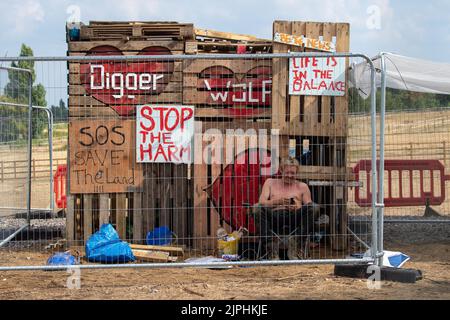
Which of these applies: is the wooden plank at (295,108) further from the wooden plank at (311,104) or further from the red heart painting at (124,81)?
the red heart painting at (124,81)

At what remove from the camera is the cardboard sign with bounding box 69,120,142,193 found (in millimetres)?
8945

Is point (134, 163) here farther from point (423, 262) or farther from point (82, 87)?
point (423, 262)

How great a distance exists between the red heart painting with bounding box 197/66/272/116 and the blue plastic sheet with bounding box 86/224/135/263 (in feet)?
7.71

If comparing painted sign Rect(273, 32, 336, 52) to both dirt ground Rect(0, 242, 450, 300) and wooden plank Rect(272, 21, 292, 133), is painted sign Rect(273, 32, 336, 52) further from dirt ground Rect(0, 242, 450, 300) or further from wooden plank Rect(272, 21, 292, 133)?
dirt ground Rect(0, 242, 450, 300)

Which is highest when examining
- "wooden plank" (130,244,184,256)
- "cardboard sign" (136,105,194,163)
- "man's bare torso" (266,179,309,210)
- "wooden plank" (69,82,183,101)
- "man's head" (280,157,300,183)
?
"wooden plank" (69,82,183,101)

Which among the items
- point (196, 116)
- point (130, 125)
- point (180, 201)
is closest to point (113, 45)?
point (130, 125)

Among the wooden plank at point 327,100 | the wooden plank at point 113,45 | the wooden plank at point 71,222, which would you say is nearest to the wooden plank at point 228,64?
the wooden plank at point 113,45

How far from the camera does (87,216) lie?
926cm

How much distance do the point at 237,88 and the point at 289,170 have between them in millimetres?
1630

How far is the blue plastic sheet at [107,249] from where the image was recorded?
8406 mm

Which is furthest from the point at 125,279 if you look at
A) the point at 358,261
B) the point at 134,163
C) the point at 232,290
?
the point at 358,261

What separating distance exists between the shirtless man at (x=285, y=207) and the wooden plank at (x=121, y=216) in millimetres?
2051

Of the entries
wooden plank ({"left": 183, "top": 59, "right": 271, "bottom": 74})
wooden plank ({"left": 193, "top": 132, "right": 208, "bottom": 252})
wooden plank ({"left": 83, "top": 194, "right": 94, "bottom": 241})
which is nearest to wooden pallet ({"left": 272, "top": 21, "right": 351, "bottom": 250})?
wooden plank ({"left": 183, "top": 59, "right": 271, "bottom": 74})

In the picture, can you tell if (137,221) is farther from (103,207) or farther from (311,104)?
(311,104)
